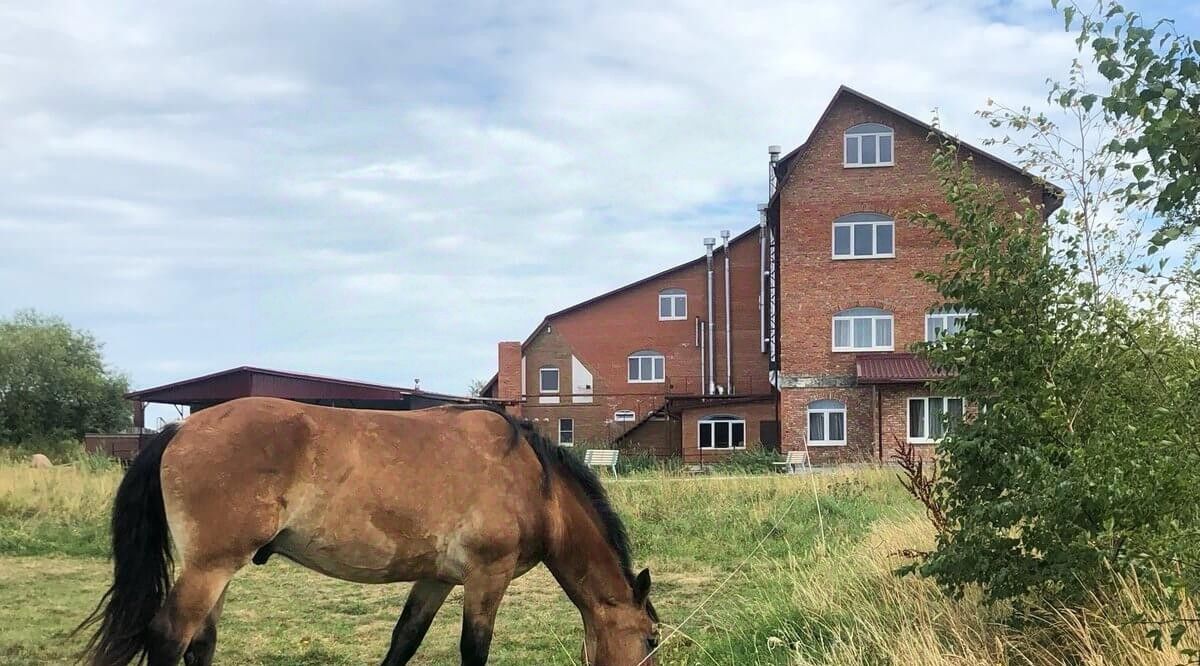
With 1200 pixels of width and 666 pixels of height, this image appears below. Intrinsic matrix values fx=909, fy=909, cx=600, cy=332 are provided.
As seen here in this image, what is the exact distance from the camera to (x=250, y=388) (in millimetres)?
29359

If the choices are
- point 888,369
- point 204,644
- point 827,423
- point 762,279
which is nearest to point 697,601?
point 204,644

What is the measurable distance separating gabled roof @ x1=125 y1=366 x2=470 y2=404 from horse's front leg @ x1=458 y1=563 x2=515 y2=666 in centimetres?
2368

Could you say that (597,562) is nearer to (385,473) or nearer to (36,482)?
(385,473)

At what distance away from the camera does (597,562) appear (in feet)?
17.7

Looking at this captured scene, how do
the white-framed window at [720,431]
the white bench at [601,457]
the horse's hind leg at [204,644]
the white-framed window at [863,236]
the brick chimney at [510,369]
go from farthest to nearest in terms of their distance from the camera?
the brick chimney at [510,369], the white-framed window at [720,431], the white bench at [601,457], the white-framed window at [863,236], the horse's hind leg at [204,644]

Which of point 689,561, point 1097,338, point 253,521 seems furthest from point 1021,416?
point 689,561

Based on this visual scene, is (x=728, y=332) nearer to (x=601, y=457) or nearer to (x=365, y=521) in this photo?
(x=601, y=457)

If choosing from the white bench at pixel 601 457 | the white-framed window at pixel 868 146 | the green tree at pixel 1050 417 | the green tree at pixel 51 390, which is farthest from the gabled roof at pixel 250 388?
the green tree at pixel 1050 417

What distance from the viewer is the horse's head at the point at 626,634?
5180mm

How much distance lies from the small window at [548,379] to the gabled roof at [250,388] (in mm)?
9521

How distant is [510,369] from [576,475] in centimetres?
3526

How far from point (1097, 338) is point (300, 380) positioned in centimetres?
2805

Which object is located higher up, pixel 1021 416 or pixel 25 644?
pixel 1021 416

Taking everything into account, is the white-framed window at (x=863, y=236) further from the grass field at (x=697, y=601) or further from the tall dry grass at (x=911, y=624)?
the tall dry grass at (x=911, y=624)
